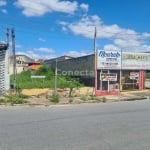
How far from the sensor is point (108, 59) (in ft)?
95.5

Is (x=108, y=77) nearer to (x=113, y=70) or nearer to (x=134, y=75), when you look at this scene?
(x=113, y=70)

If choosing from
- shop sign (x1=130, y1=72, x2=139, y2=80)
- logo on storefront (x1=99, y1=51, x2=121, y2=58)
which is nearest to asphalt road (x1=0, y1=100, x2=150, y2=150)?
logo on storefront (x1=99, y1=51, x2=121, y2=58)

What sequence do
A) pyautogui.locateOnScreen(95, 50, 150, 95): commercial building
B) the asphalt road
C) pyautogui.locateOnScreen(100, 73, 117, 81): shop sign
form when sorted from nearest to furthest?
the asphalt road
pyautogui.locateOnScreen(100, 73, 117, 81): shop sign
pyautogui.locateOnScreen(95, 50, 150, 95): commercial building

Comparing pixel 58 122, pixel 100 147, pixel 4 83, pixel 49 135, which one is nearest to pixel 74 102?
pixel 4 83

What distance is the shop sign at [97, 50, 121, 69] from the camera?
2861 centimetres

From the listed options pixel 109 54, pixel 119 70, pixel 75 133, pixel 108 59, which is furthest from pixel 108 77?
pixel 75 133

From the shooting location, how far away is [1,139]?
9.38 m

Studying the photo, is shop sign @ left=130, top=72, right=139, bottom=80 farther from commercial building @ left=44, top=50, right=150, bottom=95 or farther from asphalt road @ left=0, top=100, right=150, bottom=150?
asphalt road @ left=0, top=100, right=150, bottom=150

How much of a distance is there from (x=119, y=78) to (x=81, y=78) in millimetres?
5681

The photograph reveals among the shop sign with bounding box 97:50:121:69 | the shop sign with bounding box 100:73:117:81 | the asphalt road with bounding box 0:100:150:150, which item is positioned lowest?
the asphalt road with bounding box 0:100:150:150

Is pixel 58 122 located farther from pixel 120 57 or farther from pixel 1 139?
pixel 120 57

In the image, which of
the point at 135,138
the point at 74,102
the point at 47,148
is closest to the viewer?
the point at 47,148

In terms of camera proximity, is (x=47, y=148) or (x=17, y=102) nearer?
(x=47, y=148)

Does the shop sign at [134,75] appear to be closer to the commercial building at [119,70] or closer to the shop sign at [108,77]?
the commercial building at [119,70]
